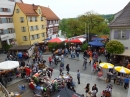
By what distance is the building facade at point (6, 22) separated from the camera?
3525cm

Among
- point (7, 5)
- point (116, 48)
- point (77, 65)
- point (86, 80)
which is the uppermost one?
point (7, 5)

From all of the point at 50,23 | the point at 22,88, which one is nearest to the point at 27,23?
the point at 50,23

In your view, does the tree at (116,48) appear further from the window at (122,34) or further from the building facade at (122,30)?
the window at (122,34)

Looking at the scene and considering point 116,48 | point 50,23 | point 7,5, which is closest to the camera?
point 116,48

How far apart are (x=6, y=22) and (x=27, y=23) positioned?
5.25 m

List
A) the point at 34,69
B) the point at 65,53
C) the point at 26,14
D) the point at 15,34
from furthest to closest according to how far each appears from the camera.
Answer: the point at 15,34
the point at 26,14
the point at 65,53
the point at 34,69

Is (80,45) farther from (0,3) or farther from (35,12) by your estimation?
(0,3)

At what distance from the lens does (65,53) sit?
87.1 ft

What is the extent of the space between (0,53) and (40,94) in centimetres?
2304

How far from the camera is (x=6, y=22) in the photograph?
36.8 m

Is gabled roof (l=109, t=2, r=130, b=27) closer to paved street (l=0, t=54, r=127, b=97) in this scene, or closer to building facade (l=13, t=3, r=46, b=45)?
paved street (l=0, t=54, r=127, b=97)

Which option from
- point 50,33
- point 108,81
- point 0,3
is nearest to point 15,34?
point 0,3

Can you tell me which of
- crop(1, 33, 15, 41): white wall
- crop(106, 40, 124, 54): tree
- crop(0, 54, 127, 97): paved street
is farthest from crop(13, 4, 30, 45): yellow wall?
crop(106, 40, 124, 54): tree

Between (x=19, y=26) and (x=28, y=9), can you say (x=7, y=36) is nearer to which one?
(x=19, y=26)
